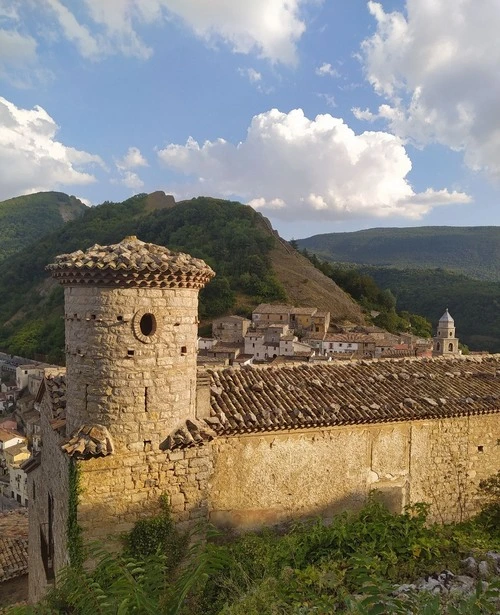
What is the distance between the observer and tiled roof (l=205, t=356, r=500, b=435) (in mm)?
10266

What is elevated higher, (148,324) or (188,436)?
(148,324)

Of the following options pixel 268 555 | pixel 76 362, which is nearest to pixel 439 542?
pixel 268 555

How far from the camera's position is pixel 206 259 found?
96.1 metres

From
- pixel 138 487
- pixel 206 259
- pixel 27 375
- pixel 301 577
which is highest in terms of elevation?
pixel 206 259

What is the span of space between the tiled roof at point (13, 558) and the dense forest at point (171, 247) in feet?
223

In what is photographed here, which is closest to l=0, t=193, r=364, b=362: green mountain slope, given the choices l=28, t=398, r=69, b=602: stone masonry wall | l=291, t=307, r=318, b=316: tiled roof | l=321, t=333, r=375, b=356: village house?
l=291, t=307, r=318, b=316: tiled roof

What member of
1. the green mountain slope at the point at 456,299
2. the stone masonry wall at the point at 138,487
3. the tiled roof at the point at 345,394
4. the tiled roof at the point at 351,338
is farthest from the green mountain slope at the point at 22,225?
the stone masonry wall at the point at 138,487

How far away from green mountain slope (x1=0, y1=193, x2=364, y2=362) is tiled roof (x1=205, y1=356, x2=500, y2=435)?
71449mm

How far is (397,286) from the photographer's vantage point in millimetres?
122250

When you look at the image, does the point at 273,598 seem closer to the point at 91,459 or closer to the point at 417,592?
the point at 417,592

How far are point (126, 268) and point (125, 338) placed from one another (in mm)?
1282

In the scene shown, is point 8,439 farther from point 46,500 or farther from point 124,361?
point 124,361

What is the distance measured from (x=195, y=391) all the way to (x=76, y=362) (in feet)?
7.73

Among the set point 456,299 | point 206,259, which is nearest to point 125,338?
point 206,259
